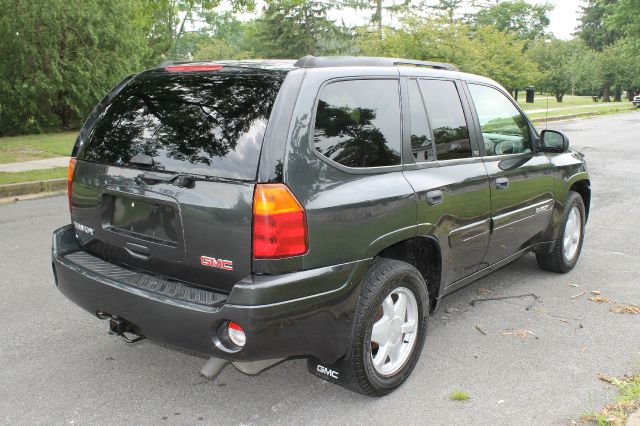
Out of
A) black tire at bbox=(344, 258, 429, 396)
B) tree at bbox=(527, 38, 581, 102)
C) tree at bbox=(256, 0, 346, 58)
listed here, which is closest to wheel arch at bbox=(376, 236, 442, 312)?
black tire at bbox=(344, 258, 429, 396)

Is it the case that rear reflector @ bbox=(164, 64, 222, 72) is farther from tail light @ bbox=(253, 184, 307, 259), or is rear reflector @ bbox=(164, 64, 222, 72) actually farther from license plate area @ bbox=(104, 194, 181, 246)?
tail light @ bbox=(253, 184, 307, 259)

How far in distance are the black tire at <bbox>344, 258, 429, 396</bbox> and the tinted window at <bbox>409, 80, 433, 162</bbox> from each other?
70 cm

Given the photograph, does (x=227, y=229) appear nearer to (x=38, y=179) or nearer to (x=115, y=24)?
(x=38, y=179)

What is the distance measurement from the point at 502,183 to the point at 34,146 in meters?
13.4

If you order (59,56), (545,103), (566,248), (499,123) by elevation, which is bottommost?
(566,248)

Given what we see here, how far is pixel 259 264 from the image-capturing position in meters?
2.64

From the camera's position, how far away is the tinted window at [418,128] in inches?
136

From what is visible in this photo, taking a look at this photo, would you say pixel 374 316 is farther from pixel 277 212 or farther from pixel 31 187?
pixel 31 187

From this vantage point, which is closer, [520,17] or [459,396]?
[459,396]

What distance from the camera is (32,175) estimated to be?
10.2 metres

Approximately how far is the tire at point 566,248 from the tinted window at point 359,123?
2.61m

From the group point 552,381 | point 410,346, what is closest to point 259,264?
point 410,346

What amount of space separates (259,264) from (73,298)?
1276 mm

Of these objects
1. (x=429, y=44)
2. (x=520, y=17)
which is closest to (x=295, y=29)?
(x=429, y=44)
